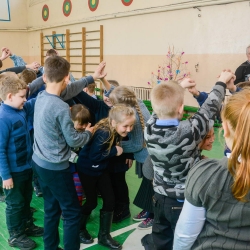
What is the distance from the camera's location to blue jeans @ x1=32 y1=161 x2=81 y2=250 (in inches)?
73.9

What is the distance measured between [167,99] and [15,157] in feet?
4.06

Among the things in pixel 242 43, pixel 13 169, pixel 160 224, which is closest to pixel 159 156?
pixel 160 224

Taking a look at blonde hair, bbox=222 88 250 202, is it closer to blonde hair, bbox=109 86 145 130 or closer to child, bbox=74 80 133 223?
blonde hair, bbox=109 86 145 130

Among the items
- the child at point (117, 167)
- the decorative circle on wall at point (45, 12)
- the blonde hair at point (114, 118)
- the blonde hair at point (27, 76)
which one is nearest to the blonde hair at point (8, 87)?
the child at point (117, 167)

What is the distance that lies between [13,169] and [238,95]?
1700mm

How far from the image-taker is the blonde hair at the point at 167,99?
1502 mm

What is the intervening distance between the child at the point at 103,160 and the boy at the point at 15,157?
41 centimetres

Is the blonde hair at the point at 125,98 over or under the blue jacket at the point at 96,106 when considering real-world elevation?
over

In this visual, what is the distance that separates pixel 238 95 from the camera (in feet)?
3.30

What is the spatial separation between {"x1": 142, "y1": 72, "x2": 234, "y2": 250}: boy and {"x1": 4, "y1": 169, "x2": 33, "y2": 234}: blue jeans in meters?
1.08

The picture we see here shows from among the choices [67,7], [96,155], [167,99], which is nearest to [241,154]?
[167,99]

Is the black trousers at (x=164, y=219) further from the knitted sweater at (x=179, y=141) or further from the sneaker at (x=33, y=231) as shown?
the sneaker at (x=33, y=231)

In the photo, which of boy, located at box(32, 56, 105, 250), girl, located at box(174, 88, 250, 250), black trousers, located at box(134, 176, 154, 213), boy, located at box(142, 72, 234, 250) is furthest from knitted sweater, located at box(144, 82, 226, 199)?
black trousers, located at box(134, 176, 154, 213)

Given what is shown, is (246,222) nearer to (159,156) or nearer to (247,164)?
(247,164)
